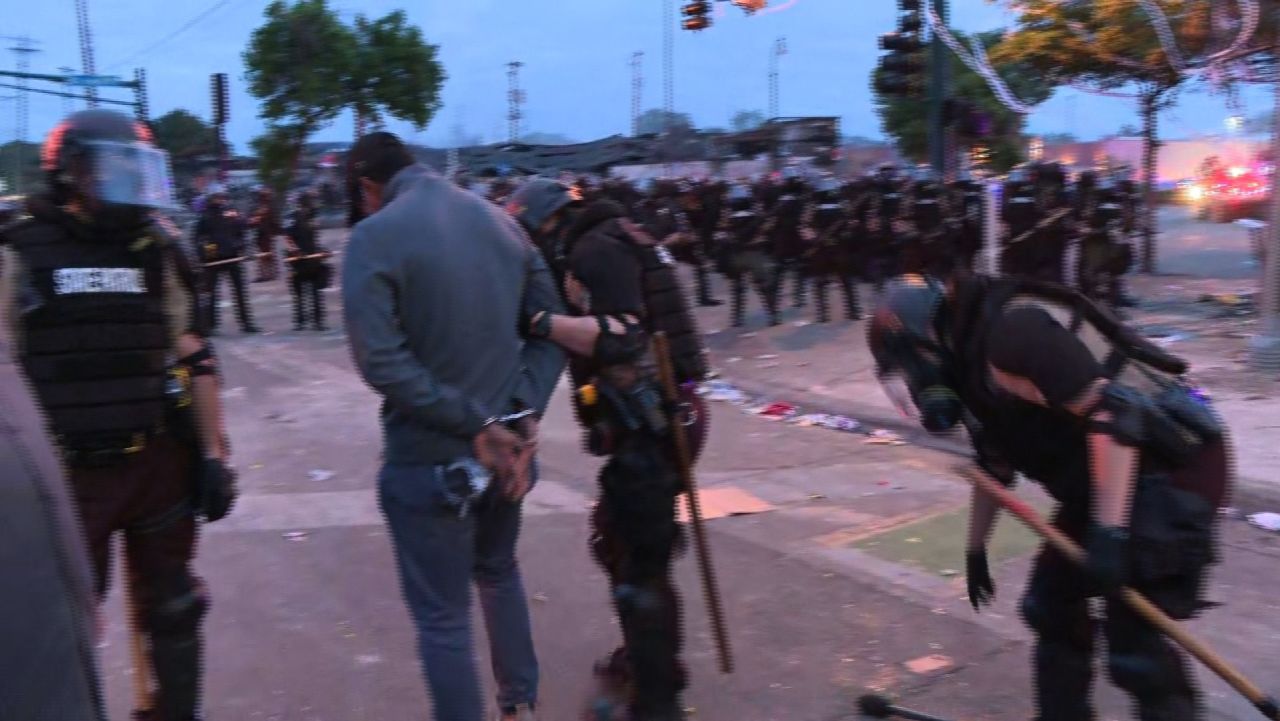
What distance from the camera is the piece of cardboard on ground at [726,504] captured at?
6.16 meters

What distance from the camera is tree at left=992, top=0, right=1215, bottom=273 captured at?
12867mm

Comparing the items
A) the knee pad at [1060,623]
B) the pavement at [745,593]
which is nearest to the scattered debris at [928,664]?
the pavement at [745,593]

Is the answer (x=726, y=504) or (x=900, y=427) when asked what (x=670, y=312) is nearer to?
(x=726, y=504)

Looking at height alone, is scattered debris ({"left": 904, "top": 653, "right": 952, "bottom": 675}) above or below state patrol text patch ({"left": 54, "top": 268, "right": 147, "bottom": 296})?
below

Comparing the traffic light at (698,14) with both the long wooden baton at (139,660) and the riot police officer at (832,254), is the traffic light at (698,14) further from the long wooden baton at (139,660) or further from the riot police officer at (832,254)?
the long wooden baton at (139,660)

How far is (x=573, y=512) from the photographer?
6.32 m

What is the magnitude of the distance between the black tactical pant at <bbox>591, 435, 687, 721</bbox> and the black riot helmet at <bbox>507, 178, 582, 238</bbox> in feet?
2.65

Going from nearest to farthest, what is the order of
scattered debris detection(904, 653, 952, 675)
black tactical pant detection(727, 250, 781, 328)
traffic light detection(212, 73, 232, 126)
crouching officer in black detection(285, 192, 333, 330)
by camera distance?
1. scattered debris detection(904, 653, 952, 675)
2. black tactical pant detection(727, 250, 781, 328)
3. crouching officer in black detection(285, 192, 333, 330)
4. traffic light detection(212, 73, 232, 126)

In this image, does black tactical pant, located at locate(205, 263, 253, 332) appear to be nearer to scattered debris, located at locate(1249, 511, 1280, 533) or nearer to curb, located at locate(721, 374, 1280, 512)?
curb, located at locate(721, 374, 1280, 512)

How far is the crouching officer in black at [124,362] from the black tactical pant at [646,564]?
1196 mm

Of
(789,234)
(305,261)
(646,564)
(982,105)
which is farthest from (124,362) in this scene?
(982,105)

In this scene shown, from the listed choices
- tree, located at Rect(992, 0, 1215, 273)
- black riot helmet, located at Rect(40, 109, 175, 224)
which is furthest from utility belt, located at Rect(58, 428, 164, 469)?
tree, located at Rect(992, 0, 1215, 273)

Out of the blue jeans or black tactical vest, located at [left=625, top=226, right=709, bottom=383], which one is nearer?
the blue jeans

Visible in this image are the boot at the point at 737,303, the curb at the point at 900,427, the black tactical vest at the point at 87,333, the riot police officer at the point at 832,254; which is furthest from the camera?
the boot at the point at 737,303
